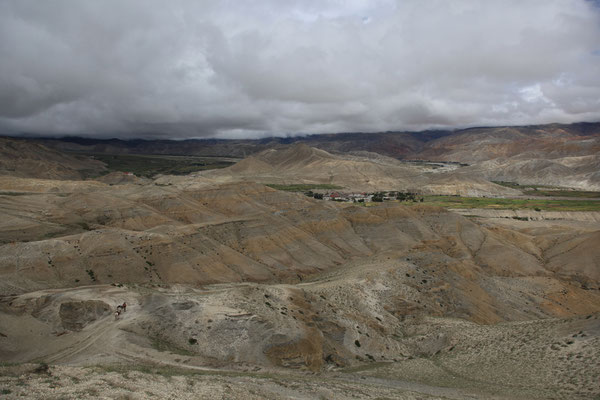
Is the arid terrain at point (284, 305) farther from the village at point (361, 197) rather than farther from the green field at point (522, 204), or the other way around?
the village at point (361, 197)

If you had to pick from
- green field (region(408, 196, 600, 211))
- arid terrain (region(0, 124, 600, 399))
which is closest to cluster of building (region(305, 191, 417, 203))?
green field (region(408, 196, 600, 211))

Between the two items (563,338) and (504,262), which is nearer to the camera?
(563,338)

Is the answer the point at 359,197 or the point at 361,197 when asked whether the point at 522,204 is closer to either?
the point at 361,197

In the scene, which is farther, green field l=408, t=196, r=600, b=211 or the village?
the village

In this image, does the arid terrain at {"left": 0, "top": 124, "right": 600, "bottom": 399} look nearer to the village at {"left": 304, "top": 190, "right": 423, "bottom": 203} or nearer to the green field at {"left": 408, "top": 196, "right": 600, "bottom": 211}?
the green field at {"left": 408, "top": 196, "right": 600, "bottom": 211}

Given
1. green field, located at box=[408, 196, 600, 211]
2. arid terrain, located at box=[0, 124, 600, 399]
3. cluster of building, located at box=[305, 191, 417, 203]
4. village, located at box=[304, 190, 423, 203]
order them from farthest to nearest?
cluster of building, located at box=[305, 191, 417, 203]
village, located at box=[304, 190, 423, 203]
green field, located at box=[408, 196, 600, 211]
arid terrain, located at box=[0, 124, 600, 399]

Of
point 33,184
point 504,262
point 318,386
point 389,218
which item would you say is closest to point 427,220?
point 389,218

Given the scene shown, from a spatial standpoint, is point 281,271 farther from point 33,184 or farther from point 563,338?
point 33,184

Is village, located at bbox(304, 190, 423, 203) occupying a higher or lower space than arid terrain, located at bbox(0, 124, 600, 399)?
higher
